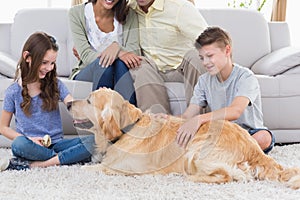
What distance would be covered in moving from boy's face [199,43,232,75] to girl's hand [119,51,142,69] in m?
0.45

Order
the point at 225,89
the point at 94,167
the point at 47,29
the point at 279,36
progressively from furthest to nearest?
1. the point at 279,36
2. the point at 47,29
3. the point at 225,89
4. the point at 94,167

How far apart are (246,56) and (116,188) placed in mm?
1988

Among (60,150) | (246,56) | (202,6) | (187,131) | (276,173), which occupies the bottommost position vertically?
(60,150)

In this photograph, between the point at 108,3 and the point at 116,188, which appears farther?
the point at 108,3

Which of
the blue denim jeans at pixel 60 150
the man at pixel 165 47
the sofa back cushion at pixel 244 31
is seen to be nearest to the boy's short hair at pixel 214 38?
the man at pixel 165 47

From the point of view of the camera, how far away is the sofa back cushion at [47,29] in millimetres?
3688

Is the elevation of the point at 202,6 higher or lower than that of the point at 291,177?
higher

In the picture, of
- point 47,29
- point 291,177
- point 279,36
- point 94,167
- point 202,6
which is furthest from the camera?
point 202,6

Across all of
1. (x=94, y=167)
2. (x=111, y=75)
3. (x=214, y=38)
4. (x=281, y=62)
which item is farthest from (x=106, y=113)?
(x=281, y=62)

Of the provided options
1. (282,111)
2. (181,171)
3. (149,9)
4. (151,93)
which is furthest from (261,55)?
(181,171)

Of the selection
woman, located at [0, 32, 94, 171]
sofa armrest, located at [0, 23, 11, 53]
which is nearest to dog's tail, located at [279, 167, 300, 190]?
woman, located at [0, 32, 94, 171]

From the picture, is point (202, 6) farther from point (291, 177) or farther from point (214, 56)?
point (291, 177)

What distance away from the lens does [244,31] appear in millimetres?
3881

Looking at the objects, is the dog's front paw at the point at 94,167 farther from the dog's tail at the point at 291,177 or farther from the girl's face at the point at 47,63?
the dog's tail at the point at 291,177
